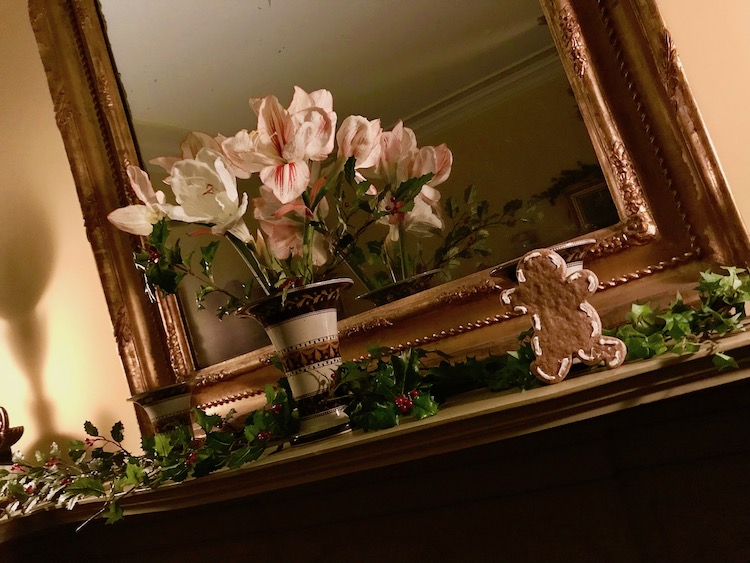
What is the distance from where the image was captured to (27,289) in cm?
170

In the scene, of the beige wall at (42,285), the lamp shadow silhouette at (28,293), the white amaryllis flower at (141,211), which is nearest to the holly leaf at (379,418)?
the white amaryllis flower at (141,211)

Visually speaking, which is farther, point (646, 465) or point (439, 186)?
point (439, 186)

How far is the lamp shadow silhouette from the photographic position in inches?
65.9

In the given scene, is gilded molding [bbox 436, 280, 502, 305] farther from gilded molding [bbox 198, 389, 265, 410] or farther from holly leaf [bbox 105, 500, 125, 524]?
holly leaf [bbox 105, 500, 125, 524]

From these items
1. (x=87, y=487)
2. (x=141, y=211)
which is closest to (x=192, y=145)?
(x=141, y=211)

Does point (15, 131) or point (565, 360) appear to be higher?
point (15, 131)

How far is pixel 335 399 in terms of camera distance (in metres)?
0.98

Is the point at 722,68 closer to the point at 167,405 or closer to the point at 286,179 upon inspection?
the point at 286,179

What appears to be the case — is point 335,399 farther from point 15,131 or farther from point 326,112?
point 15,131

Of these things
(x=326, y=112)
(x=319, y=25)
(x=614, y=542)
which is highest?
(x=319, y=25)

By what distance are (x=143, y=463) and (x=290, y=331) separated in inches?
16.8

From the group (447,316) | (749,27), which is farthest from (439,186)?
(749,27)

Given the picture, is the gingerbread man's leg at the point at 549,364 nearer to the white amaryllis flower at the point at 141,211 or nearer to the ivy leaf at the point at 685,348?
the ivy leaf at the point at 685,348

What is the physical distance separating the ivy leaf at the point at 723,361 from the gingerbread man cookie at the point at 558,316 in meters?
0.13
